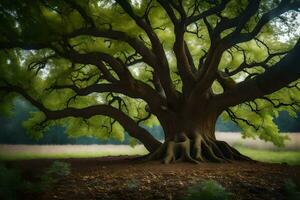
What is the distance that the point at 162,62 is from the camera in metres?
12.1

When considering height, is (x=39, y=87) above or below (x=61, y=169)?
above

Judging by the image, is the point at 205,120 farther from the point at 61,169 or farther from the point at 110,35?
the point at 61,169

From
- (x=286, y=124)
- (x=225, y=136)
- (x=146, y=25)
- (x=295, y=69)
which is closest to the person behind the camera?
(x=295, y=69)

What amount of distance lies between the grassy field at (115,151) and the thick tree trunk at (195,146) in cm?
242

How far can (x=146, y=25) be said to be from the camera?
11.5 meters

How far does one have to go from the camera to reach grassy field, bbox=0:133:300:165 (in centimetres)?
1199

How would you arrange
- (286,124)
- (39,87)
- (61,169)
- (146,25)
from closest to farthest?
(61,169) < (146,25) < (39,87) < (286,124)

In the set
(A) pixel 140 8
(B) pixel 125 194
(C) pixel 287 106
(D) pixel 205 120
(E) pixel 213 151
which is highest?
(A) pixel 140 8

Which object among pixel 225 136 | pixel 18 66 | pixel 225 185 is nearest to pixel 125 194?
pixel 225 185

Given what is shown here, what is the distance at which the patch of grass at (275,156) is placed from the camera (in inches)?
519

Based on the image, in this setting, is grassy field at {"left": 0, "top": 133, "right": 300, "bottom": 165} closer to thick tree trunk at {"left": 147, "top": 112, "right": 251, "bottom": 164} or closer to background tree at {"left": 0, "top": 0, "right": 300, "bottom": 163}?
background tree at {"left": 0, "top": 0, "right": 300, "bottom": 163}

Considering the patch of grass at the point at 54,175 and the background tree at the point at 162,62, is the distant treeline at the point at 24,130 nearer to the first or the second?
the background tree at the point at 162,62

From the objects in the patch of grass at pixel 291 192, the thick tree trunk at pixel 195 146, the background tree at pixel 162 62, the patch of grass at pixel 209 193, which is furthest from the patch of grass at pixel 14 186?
the thick tree trunk at pixel 195 146

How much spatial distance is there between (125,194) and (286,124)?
46.6 feet
